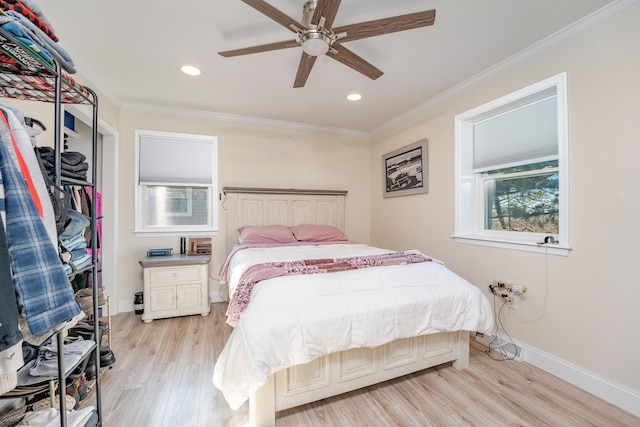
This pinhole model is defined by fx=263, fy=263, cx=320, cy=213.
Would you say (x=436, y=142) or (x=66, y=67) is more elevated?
(x=436, y=142)

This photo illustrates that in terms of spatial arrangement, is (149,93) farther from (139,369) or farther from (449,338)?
(449,338)

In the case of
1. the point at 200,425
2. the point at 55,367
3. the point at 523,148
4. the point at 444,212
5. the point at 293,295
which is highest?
the point at 523,148

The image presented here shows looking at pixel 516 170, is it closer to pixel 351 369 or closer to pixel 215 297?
pixel 351 369

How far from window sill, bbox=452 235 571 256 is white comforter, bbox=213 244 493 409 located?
0.66 metres

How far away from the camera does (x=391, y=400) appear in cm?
166

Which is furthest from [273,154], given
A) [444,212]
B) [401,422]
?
[401,422]

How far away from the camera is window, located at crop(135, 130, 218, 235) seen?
10.7 feet

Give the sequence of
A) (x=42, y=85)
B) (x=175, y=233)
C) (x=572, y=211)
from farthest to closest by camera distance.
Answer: (x=175, y=233) < (x=572, y=211) < (x=42, y=85)

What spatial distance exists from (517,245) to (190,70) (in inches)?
128

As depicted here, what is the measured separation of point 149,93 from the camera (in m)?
2.88

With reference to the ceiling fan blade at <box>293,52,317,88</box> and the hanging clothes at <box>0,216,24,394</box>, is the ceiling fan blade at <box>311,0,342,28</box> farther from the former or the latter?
the hanging clothes at <box>0,216,24,394</box>

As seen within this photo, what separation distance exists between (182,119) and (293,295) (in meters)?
2.97

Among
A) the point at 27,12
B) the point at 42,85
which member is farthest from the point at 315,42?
the point at 42,85

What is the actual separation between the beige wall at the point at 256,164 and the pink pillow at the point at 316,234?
70cm
